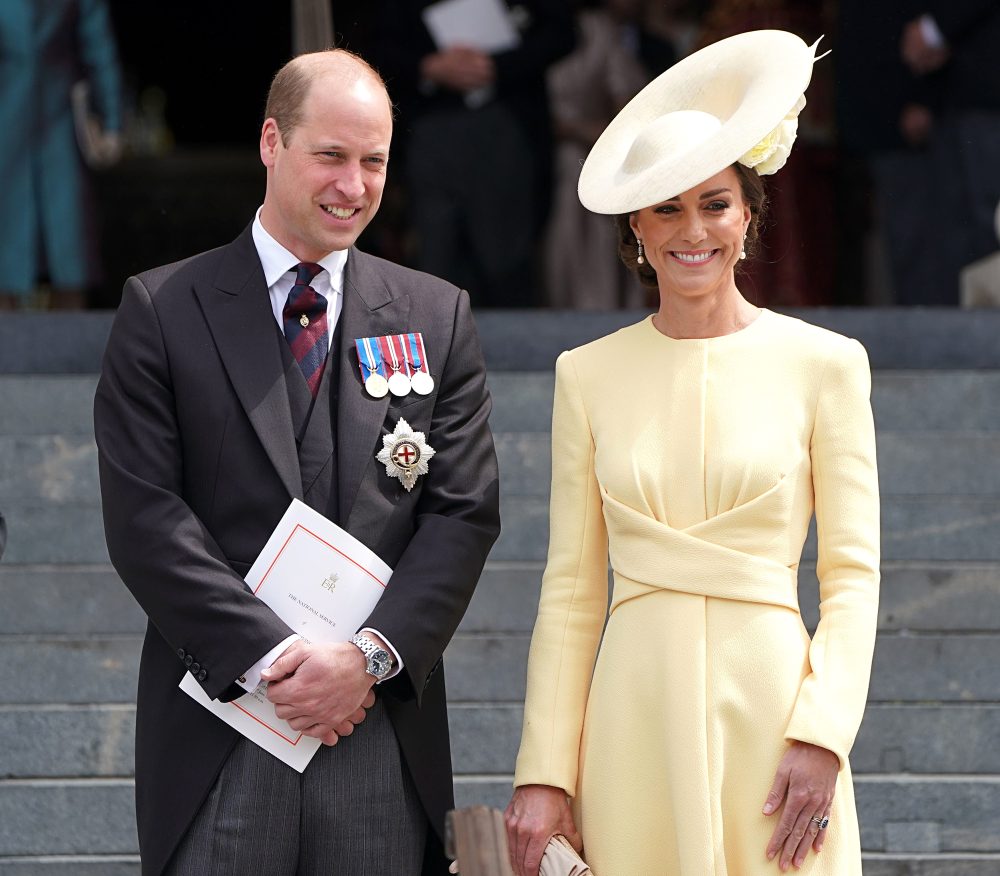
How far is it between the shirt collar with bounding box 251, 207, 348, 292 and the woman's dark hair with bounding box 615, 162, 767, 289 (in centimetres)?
50

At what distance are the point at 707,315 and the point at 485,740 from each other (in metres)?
1.90

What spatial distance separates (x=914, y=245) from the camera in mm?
7996

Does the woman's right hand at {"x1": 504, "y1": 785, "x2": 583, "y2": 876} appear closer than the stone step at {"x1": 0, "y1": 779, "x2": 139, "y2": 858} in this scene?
Yes

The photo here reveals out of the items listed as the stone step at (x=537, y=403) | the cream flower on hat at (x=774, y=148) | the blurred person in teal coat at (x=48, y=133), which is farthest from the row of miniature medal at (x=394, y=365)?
the blurred person in teal coat at (x=48, y=133)

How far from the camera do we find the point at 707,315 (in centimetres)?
285

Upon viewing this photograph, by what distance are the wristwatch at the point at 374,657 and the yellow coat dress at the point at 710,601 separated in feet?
0.91

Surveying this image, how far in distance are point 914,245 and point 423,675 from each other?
577 cm

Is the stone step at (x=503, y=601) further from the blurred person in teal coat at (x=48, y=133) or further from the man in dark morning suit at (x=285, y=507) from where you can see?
the blurred person in teal coat at (x=48, y=133)

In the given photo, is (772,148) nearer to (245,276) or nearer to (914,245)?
(245,276)

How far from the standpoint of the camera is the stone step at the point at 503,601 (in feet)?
15.5

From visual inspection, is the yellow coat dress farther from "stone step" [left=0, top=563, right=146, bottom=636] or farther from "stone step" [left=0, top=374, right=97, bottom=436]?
"stone step" [left=0, top=374, right=97, bottom=436]

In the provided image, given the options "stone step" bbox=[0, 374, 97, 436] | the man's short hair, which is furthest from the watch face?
"stone step" bbox=[0, 374, 97, 436]

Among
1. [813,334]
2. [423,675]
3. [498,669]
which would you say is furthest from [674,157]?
[498,669]

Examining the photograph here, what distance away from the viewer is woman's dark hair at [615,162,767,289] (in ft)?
9.18
